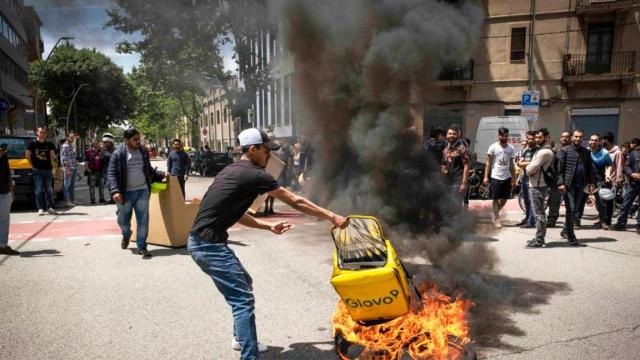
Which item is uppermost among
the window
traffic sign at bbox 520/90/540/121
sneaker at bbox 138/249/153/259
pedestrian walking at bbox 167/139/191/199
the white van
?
the window

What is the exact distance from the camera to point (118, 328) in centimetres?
367

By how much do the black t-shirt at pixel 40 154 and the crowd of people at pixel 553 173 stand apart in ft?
25.6

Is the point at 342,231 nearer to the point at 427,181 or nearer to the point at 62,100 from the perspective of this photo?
the point at 427,181

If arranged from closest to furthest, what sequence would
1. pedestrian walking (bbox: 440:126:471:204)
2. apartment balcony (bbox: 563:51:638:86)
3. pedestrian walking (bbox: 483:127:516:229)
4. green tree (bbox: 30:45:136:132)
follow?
pedestrian walking (bbox: 440:126:471:204) < pedestrian walking (bbox: 483:127:516:229) < apartment balcony (bbox: 563:51:638:86) < green tree (bbox: 30:45:136:132)

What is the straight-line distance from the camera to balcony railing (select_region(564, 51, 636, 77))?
18703 millimetres

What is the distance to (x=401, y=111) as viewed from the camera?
4.25 m

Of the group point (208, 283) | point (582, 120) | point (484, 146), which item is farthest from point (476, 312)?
point (582, 120)

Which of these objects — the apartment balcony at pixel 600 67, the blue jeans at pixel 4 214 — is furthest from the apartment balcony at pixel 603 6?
the blue jeans at pixel 4 214

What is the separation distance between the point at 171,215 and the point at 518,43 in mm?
18472

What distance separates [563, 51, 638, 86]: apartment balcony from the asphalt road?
14.6 meters

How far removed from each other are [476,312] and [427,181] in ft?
4.10

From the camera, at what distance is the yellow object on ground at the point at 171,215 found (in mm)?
6473

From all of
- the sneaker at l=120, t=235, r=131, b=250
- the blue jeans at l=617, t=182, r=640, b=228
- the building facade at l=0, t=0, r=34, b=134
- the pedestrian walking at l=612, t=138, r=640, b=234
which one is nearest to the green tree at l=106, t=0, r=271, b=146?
the sneaker at l=120, t=235, r=131, b=250

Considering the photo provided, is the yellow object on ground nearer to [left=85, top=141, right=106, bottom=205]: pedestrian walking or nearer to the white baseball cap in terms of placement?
the white baseball cap
